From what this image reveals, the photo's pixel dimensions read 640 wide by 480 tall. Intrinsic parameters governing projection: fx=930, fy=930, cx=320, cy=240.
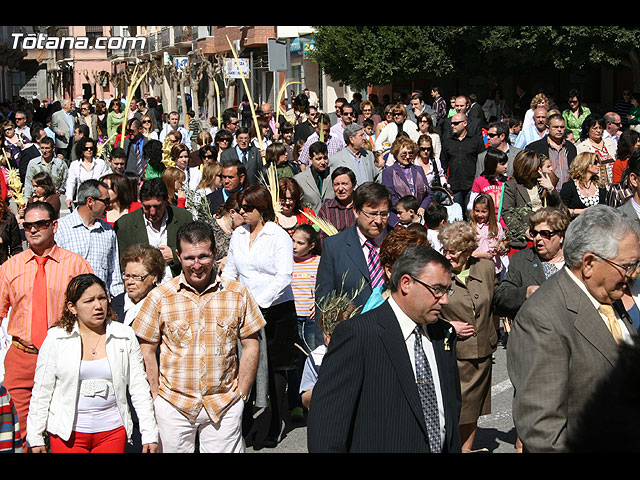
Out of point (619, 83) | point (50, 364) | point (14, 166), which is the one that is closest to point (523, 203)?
point (50, 364)

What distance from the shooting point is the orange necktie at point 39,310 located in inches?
235

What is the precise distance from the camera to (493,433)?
6.94 metres

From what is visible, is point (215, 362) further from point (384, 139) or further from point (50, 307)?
point (384, 139)

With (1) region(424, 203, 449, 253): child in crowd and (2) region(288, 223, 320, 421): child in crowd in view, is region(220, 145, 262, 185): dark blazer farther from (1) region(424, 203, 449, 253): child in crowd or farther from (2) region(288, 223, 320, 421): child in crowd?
(2) region(288, 223, 320, 421): child in crowd

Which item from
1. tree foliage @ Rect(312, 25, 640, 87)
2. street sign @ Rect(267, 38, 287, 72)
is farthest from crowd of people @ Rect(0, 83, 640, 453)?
tree foliage @ Rect(312, 25, 640, 87)

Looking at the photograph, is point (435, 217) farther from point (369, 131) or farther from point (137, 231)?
point (369, 131)

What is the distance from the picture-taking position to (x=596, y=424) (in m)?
3.37

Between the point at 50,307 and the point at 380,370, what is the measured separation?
3102mm

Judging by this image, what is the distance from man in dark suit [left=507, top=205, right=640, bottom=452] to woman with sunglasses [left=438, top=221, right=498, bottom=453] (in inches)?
80.5

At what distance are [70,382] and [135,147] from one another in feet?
33.1

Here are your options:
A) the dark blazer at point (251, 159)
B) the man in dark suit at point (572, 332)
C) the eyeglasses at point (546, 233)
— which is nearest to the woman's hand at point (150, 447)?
the man in dark suit at point (572, 332)

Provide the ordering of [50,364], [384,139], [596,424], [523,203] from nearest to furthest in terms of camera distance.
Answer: [596,424] → [50,364] → [523,203] → [384,139]

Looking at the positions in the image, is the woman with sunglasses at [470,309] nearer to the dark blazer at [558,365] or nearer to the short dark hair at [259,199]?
the short dark hair at [259,199]

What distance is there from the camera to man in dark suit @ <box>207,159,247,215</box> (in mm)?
9336
